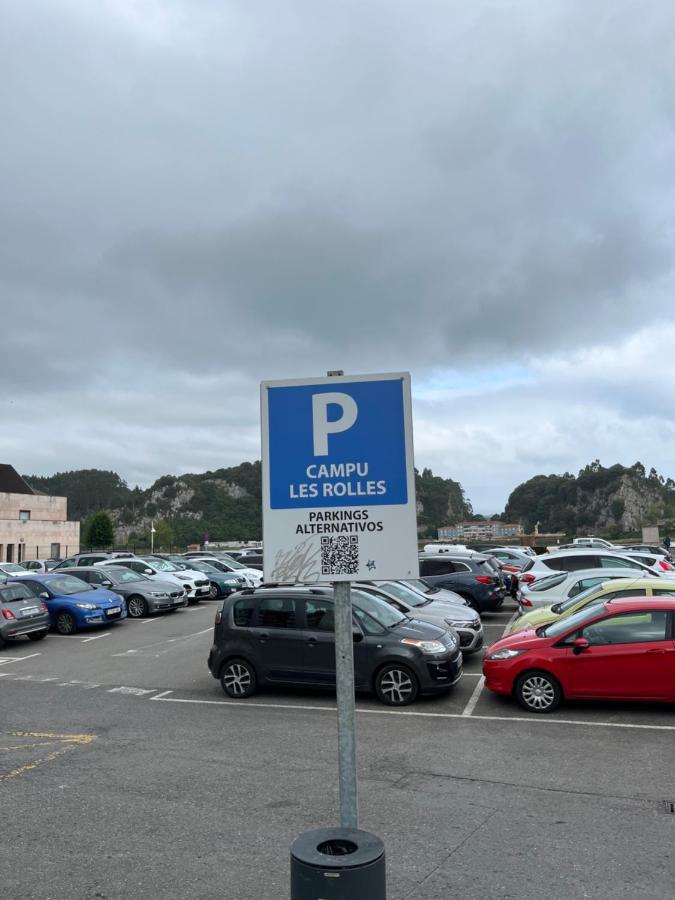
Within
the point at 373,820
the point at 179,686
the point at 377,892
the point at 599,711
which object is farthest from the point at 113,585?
the point at 377,892

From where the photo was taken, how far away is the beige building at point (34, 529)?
6525cm

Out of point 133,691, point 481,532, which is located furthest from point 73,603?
point 481,532

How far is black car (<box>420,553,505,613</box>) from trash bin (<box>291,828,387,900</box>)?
657 inches

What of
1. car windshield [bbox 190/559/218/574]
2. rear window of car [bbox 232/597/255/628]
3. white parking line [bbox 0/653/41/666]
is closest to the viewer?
rear window of car [bbox 232/597/255/628]

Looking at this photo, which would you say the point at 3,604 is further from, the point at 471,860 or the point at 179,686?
the point at 471,860

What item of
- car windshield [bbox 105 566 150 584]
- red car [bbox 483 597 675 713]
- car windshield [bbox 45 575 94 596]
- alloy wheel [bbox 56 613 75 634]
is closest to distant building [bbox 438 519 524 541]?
car windshield [bbox 105 566 150 584]

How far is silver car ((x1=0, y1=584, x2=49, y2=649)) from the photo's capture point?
675 inches

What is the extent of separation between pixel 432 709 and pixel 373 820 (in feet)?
14.1

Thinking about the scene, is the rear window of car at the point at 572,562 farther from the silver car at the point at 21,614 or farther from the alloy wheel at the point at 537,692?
the silver car at the point at 21,614

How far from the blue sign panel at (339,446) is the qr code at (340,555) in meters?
0.17

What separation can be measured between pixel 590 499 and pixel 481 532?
96.3 ft

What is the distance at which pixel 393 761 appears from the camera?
7965 millimetres

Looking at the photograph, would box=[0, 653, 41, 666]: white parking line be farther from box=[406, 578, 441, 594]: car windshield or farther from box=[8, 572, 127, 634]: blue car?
box=[406, 578, 441, 594]: car windshield

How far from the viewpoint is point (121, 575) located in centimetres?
2378
